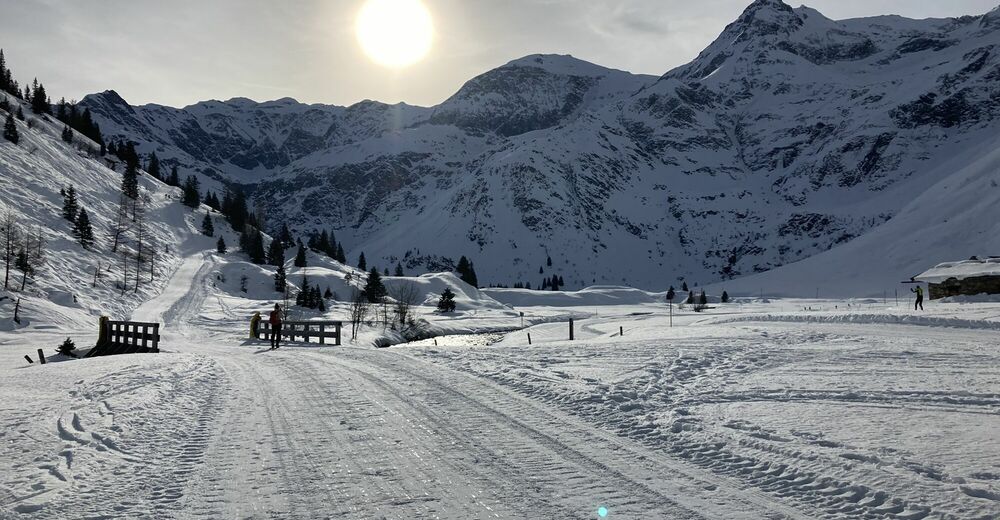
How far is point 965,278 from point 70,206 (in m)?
93.4

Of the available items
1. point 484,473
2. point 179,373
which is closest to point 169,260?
point 179,373

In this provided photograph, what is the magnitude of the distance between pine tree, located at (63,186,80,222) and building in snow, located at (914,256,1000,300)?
92029 millimetres

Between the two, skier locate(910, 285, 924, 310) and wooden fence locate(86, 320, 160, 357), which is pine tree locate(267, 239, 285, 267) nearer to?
wooden fence locate(86, 320, 160, 357)

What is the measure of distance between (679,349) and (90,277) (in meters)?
57.7

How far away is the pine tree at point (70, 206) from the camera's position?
6612 cm

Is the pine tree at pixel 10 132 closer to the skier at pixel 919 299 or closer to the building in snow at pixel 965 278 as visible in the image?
the skier at pixel 919 299

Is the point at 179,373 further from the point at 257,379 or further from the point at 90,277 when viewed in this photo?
the point at 90,277

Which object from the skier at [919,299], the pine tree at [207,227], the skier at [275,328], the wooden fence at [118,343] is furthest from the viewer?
the pine tree at [207,227]

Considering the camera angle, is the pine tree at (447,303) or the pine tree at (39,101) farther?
the pine tree at (39,101)

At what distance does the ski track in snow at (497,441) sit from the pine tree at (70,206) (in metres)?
64.3

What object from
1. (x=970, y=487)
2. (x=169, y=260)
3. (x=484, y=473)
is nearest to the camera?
(x=970, y=487)

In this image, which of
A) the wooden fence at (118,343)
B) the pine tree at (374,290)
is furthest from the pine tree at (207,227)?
the wooden fence at (118,343)

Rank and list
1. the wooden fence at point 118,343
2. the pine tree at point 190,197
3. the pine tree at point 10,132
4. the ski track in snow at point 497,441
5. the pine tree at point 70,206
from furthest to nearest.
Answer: the pine tree at point 190,197
the pine tree at point 10,132
the pine tree at point 70,206
the wooden fence at point 118,343
the ski track in snow at point 497,441

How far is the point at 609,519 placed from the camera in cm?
547
